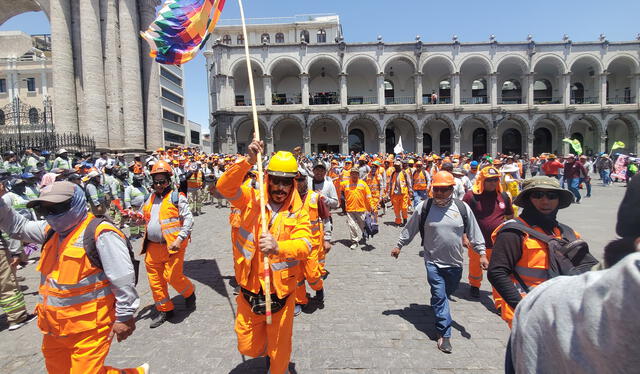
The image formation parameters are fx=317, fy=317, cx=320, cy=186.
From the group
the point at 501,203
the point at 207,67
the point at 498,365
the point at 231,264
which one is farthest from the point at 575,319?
the point at 207,67

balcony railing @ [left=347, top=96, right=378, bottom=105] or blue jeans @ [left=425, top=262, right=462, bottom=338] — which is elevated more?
balcony railing @ [left=347, top=96, right=378, bottom=105]

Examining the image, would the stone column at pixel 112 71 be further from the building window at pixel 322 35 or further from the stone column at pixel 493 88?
the stone column at pixel 493 88

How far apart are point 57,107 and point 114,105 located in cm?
259

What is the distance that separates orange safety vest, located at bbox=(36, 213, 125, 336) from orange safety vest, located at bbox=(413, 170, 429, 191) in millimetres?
8525

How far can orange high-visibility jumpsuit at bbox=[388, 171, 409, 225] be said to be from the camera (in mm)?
9297

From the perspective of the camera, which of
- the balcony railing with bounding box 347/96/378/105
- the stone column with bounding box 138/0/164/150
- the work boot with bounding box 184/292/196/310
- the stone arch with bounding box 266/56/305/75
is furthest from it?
the balcony railing with bounding box 347/96/378/105

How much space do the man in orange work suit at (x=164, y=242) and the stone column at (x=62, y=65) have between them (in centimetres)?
1712

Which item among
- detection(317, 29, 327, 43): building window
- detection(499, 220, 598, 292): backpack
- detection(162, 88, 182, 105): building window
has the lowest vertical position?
detection(499, 220, 598, 292): backpack

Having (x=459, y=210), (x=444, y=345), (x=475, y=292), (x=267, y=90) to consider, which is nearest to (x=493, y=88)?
(x=267, y=90)

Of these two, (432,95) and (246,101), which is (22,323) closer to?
(246,101)

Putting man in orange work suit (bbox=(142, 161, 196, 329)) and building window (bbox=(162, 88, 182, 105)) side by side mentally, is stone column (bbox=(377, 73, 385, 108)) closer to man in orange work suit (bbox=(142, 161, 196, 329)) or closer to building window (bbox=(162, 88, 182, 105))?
man in orange work suit (bbox=(142, 161, 196, 329))

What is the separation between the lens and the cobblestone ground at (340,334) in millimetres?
3104

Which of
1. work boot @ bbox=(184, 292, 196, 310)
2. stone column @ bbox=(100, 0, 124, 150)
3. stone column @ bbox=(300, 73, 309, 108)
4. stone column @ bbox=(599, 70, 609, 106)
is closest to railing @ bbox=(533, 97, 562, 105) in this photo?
stone column @ bbox=(599, 70, 609, 106)

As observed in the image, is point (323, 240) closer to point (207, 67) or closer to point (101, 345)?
point (101, 345)
